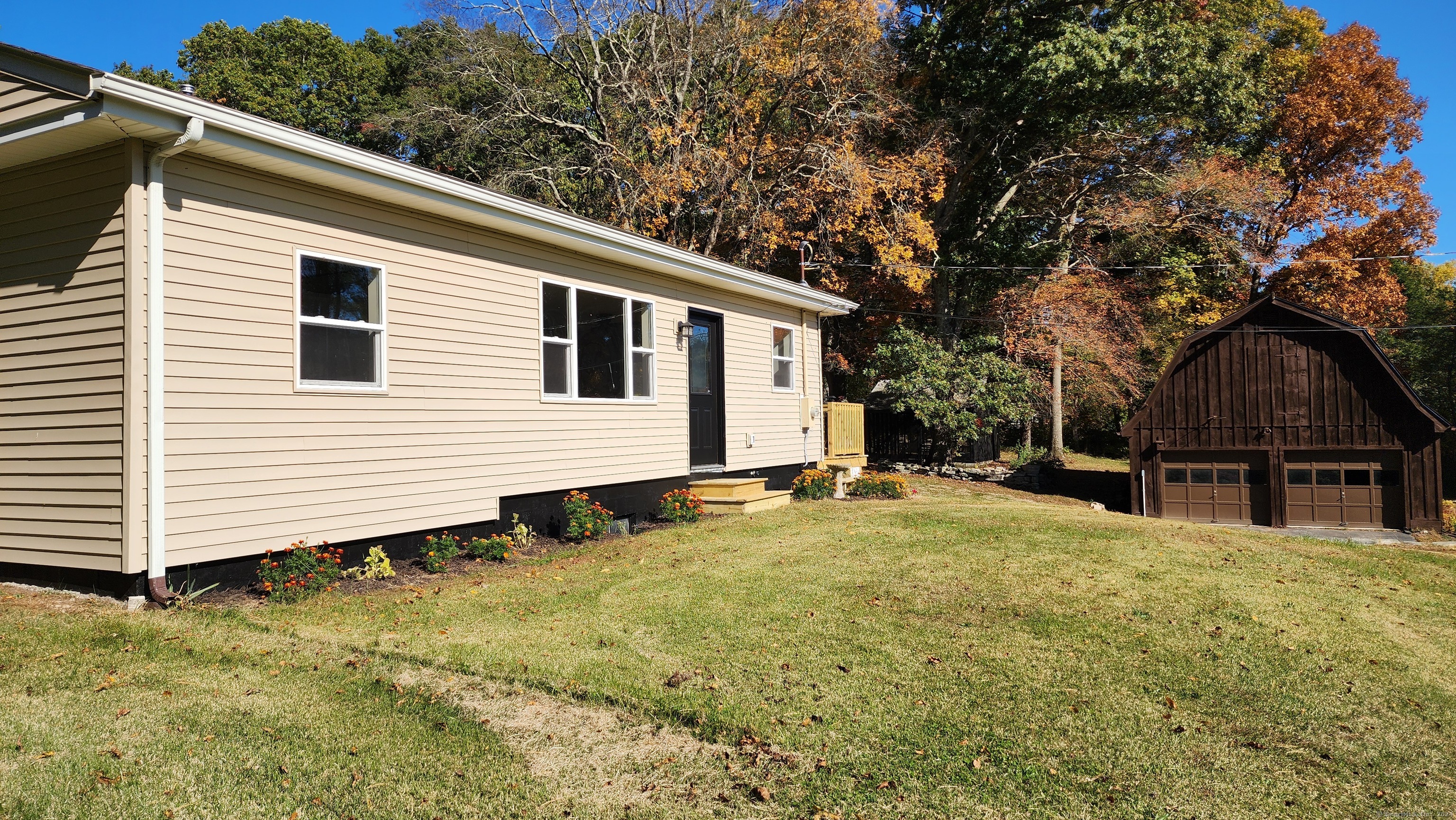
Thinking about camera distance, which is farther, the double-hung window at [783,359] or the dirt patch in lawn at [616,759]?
the double-hung window at [783,359]

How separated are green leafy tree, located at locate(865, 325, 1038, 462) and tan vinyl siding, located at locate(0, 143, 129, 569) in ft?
59.4

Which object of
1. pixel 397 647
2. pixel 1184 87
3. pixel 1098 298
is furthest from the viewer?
pixel 1098 298

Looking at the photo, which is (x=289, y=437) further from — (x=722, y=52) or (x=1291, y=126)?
(x=1291, y=126)

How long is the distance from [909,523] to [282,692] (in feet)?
26.9

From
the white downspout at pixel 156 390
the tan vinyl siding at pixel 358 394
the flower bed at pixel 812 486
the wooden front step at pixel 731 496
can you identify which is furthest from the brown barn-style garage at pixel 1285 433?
the white downspout at pixel 156 390

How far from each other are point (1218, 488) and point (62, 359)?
78.6ft

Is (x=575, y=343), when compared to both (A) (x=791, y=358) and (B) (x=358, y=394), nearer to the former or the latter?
(B) (x=358, y=394)

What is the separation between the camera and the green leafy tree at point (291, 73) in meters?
30.3

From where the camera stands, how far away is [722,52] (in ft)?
74.9

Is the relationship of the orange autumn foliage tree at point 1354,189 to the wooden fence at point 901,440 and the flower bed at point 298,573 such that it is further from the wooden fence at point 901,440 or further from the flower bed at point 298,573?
the flower bed at point 298,573

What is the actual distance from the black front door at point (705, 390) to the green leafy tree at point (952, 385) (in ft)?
32.6

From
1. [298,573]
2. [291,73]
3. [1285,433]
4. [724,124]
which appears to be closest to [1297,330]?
[1285,433]

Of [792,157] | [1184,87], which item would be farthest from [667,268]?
[1184,87]

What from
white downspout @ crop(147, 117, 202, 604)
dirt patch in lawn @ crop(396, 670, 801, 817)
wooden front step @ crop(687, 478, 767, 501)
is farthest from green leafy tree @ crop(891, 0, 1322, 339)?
dirt patch in lawn @ crop(396, 670, 801, 817)
